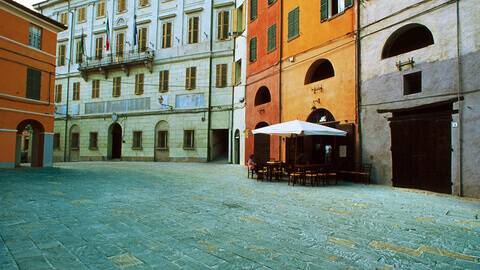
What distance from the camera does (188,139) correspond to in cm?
2308

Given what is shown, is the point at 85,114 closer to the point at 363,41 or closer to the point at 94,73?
the point at 94,73

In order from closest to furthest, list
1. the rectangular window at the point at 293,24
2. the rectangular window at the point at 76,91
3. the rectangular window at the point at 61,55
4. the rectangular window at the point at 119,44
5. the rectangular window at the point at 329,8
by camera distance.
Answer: the rectangular window at the point at 329,8
the rectangular window at the point at 293,24
the rectangular window at the point at 119,44
the rectangular window at the point at 76,91
the rectangular window at the point at 61,55

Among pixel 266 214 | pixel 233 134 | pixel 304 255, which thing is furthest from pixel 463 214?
pixel 233 134

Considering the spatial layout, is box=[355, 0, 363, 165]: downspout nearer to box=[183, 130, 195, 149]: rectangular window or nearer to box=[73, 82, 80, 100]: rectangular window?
box=[183, 130, 195, 149]: rectangular window

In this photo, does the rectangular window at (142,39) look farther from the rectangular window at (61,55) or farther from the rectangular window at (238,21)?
the rectangular window at (61,55)

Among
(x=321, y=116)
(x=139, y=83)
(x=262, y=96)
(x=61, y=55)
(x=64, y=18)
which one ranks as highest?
(x=64, y=18)

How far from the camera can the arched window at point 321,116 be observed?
39.3 ft

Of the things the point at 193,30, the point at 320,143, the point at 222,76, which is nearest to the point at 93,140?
the point at 193,30

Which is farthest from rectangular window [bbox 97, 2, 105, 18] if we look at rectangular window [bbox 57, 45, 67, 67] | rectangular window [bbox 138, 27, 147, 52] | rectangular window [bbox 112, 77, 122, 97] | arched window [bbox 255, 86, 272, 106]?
arched window [bbox 255, 86, 272, 106]

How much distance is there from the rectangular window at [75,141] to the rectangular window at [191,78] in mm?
12655

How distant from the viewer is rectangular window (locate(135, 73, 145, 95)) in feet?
81.3

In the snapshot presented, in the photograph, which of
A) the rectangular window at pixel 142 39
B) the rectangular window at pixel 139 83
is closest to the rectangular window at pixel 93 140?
the rectangular window at pixel 139 83

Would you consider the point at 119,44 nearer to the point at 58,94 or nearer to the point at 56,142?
the point at 58,94

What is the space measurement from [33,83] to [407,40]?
17.9 m
